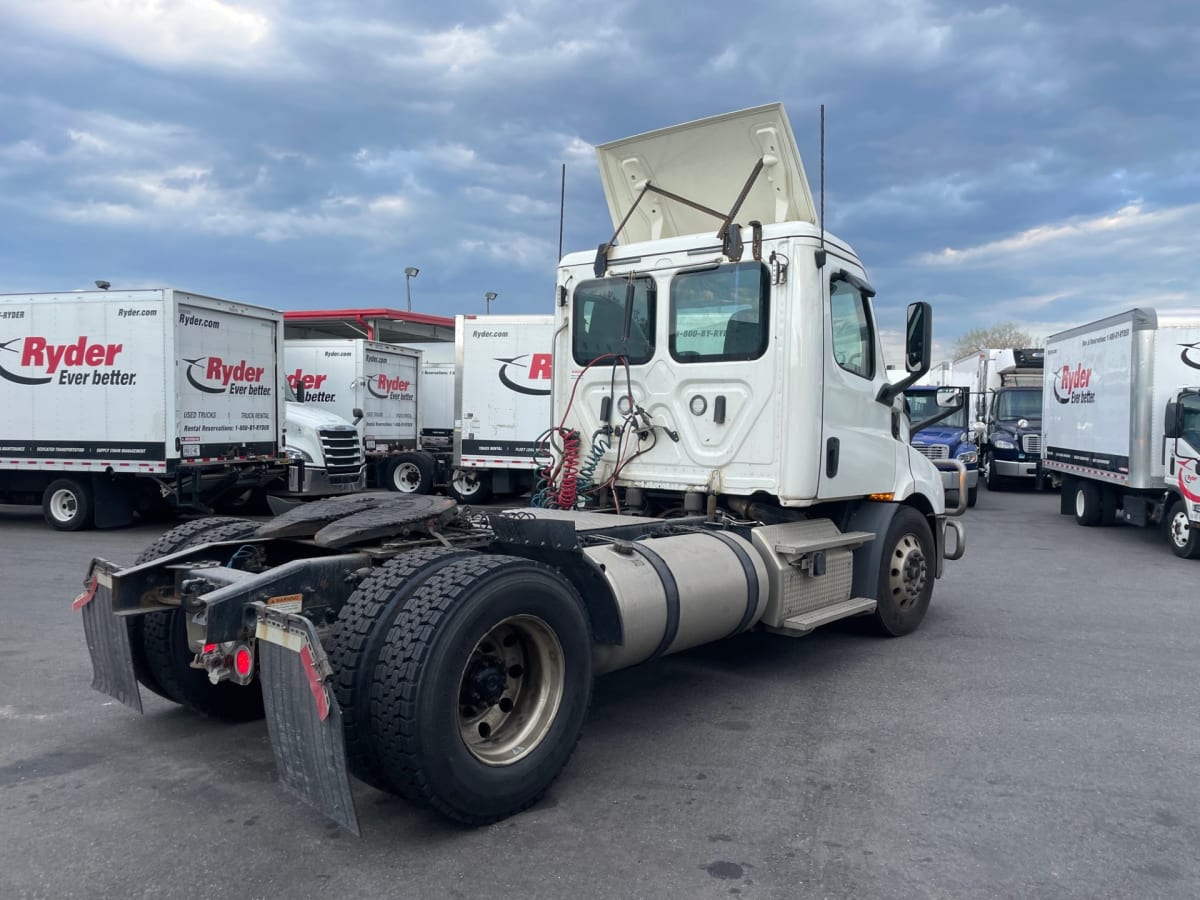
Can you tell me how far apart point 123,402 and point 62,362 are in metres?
1.25

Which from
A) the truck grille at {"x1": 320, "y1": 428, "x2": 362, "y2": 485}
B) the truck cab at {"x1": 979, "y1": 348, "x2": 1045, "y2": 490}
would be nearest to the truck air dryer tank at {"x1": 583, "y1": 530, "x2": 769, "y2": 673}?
the truck grille at {"x1": 320, "y1": 428, "x2": 362, "y2": 485}

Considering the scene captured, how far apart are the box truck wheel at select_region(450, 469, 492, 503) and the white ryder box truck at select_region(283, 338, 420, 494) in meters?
2.06

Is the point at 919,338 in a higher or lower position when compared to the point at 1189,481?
higher

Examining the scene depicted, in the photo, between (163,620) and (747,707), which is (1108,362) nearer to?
(747,707)

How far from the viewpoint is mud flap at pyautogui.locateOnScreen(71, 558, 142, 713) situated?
13.2ft

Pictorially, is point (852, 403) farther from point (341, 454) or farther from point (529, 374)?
point (341, 454)

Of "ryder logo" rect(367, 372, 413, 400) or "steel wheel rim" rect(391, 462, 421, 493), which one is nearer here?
"steel wheel rim" rect(391, 462, 421, 493)

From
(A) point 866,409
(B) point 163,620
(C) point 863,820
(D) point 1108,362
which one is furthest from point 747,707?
(D) point 1108,362

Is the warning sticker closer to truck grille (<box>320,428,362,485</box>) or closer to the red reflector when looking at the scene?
the red reflector

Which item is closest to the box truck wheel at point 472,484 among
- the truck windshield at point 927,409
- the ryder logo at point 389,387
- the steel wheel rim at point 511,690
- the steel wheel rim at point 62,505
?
Result: the ryder logo at point 389,387

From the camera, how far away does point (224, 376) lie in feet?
43.7

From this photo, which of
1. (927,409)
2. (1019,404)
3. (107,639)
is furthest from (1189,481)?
(107,639)

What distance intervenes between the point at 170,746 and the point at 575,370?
11.8ft

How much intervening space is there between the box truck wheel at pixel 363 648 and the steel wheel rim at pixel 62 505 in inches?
463
